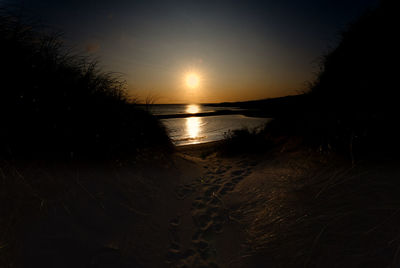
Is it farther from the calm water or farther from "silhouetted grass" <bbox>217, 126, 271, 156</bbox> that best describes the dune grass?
the calm water

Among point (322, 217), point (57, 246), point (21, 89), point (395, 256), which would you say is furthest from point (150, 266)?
point (21, 89)

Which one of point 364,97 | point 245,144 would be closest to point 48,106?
point 364,97

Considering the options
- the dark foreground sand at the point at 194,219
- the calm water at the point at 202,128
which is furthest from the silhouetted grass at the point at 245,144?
the dark foreground sand at the point at 194,219

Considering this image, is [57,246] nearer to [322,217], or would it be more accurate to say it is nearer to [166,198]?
[166,198]

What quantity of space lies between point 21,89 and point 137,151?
224 cm

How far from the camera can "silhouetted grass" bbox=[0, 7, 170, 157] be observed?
83.2 inches

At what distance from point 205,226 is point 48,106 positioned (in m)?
2.67

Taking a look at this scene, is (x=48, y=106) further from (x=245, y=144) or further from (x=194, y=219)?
(x=245, y=144)

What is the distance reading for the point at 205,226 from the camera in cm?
278

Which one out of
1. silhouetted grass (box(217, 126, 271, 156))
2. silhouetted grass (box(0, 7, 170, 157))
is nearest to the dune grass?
silhouetted grass (box(217, 126, 271, 156))

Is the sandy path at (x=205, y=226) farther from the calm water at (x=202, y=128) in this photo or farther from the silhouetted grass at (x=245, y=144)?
the calm water at (x=202, y=128)

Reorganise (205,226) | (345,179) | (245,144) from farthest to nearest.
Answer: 1. (245,144)
2. (205,226)
3. (345,179)

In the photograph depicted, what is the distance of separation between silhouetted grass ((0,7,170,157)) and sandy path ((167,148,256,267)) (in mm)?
1603

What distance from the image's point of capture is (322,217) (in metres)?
2.01
